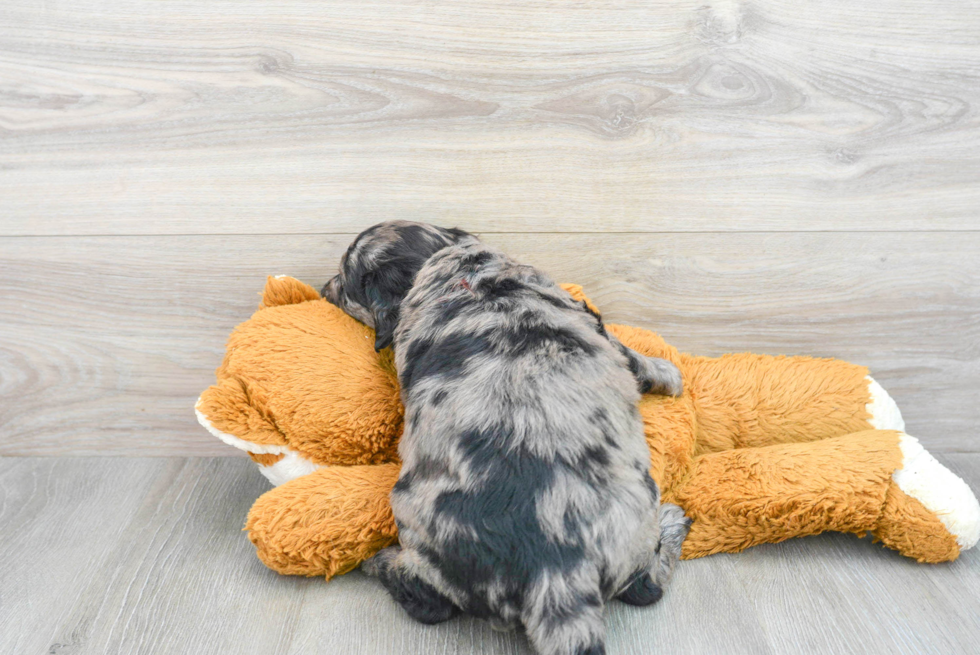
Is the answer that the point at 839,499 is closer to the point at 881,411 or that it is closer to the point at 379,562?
the point at 881,411

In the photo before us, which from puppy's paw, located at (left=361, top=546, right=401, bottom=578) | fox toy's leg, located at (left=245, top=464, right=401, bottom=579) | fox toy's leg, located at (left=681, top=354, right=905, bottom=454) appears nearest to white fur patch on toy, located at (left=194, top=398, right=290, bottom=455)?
fox toy's leg, located at (left=245, top=464, right=401, bottom=579)

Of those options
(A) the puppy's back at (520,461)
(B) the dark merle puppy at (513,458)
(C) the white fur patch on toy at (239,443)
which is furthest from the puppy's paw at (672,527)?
(C) the white fur patch on toy at (239,443)

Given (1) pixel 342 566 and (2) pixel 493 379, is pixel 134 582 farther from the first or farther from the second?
(2) pixel 493 379

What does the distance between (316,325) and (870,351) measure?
6.43 feet

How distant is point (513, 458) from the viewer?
1.62 metres

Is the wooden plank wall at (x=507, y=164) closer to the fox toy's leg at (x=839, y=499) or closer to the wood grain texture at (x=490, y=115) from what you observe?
the wood grain texture at (x=490, y=115)

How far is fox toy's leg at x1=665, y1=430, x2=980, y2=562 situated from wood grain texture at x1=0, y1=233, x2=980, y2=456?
57 cm

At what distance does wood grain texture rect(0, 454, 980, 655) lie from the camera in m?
1.78

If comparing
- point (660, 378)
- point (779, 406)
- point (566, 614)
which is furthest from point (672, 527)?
point (566, 614)

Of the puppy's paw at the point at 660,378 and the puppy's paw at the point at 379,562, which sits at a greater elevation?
the puppy's paw at the point at 660,378

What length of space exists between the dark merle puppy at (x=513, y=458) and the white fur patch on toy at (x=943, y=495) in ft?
2.18

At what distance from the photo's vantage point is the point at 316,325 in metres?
2.18

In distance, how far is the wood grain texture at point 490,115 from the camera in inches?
87.7

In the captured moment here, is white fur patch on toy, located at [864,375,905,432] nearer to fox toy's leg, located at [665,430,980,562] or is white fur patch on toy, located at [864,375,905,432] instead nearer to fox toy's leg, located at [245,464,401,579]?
fox toy's leg, located at [665,430,980,562]
